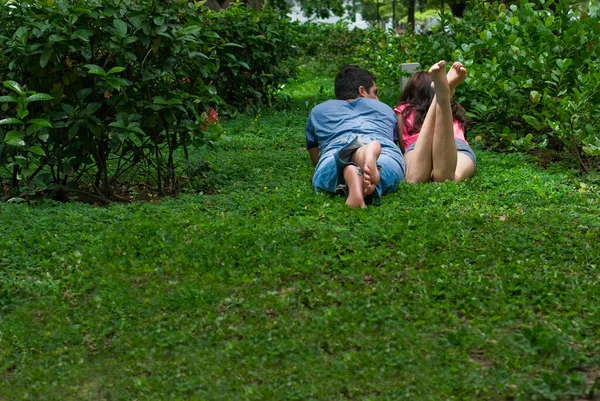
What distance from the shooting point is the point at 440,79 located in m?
5.36

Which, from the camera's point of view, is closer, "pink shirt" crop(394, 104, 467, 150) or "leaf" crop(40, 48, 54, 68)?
"leaf" crop(40, 48, 54, 68)

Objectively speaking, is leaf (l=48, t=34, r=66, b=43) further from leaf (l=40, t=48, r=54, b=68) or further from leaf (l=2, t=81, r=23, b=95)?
leaf (l=2, t=81, r=23, b=95)

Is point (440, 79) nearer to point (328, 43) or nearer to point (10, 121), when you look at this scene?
point (10, 121)

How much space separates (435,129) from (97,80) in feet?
7.40

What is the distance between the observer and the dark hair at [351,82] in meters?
6.34

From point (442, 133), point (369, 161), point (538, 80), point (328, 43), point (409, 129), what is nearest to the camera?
point (369, 161)

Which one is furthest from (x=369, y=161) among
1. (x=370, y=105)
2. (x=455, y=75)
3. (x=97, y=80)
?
(x=97, y=80)

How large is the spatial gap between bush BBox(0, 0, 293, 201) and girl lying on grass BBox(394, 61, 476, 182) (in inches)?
60.0

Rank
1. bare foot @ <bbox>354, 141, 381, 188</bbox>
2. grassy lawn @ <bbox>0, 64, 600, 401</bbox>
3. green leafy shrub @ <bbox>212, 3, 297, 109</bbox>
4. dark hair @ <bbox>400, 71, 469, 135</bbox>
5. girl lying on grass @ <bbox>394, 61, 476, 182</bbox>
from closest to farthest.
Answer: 1. grassy lawn @ <bbox>0, 64, 600, 401</bbox>
2. bare foot @ <bbox>354, 141, 381, 188</bbox>
3. girl lying on grass @ <bbox>394, 61, 476, 182</bbox>
4. dark hair @ <bbox>400, 71, 469, 135</bbox>
5. green leafy shrub @ <bbox>212, 3, 297, 109</bbox>

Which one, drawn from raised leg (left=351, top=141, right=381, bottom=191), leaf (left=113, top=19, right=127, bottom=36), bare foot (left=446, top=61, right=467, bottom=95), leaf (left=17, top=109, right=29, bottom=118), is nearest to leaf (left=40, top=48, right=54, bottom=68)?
leaf (left=17, top=109, right=29, bottom=118)

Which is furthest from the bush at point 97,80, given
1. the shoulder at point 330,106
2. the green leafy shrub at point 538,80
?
the green leafy shrub at point 538,80

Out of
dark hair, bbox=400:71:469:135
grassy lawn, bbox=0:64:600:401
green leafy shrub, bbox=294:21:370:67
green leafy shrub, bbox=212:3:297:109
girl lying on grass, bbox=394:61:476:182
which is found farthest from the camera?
green leafy shrub, bbox=294:21:370:67

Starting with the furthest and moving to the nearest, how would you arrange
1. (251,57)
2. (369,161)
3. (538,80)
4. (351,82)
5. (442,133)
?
1. (251,57)
2. (538,80)
3. (351,82)
4. (442,133)
5. (369,161)

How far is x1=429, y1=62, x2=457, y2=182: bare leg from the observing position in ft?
17.6
